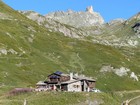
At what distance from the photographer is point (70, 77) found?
497ft

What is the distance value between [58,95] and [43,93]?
15.4ft

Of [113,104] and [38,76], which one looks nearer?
[113,104]

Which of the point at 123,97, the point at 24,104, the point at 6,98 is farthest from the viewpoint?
the point at 123,97

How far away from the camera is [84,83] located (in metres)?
151

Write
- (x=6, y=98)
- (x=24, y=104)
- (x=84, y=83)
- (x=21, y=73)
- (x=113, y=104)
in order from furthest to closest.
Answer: (x=21, y=73) < (x=84, y=83) < (x=113, y=104) < (x=6, y=98) < (x=24, y=104)

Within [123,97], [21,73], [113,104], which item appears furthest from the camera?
[21,73]

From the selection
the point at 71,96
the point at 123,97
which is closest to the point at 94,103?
the point at 71,96

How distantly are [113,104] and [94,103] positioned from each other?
384 inches

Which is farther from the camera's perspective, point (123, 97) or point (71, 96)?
point (123, 97)

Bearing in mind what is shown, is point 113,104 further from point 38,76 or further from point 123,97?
point 38,76

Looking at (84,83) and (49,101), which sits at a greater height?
(84,83)

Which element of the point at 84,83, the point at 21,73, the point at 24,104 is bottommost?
the point at 24,104

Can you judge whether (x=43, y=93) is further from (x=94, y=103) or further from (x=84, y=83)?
(x=84, y=83)

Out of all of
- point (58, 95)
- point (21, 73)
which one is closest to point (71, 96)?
point (58, 95)
